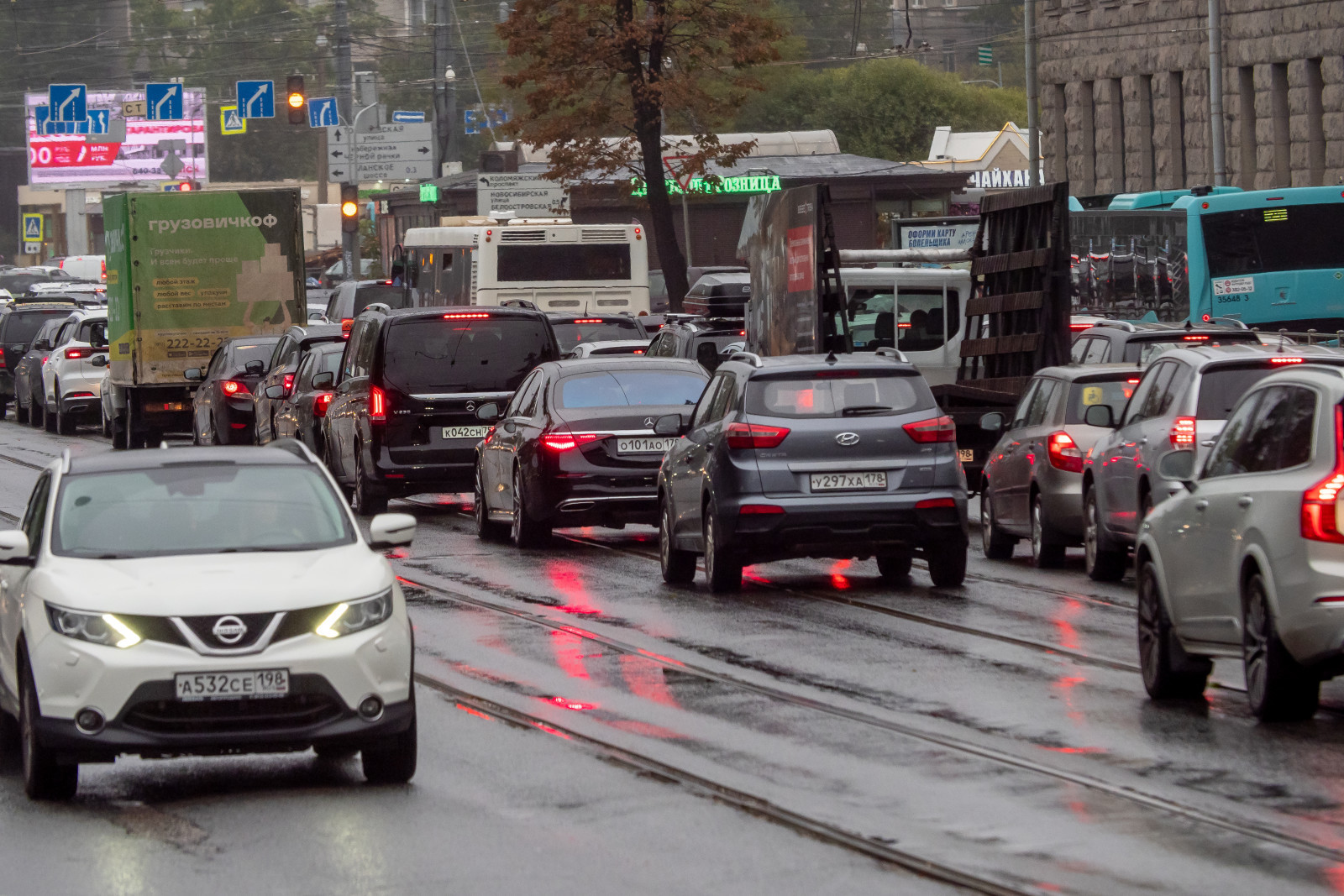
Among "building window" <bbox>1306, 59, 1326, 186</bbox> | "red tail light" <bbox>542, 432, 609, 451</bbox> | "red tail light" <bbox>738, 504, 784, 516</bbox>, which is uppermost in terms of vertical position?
"building window" <bbox>1306, 59, 1326, 186</bbox>

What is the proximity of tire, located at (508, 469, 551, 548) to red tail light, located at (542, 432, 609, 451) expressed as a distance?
0.66 metres

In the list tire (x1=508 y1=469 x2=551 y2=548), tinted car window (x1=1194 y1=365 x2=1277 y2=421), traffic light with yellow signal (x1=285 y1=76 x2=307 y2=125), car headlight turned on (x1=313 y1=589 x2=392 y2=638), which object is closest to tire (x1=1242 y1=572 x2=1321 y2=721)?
car headlight turned on (x1=313 y1=589 x2=392 y2=638)

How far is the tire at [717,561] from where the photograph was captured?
15.8 m

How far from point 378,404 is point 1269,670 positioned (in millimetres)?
13289

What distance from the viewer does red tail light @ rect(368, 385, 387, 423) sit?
22.4 m

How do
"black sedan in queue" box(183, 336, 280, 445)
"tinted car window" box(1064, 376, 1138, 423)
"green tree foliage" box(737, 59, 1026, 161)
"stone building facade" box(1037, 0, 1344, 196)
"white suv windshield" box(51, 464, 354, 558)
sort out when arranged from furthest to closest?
"green tree foliage" box(737, 59, 1026, 161) → "stone building facade" box(1037, 0, 1344, 196) → "black sedan in queue" box(183, 336, 280, 445) → "tinted car window" box(1064, 376, 1138, 423) → "white suv windshield" box(51, 464, 354, 558)

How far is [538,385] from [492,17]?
106437mm

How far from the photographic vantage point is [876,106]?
102938 mm

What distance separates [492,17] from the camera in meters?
124

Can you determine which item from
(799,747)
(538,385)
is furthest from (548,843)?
(538,385)

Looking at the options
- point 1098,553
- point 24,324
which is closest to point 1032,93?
point 24,324

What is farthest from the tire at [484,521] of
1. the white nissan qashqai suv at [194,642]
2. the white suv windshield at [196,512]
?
the white nissan qashqai suv at [194,642]

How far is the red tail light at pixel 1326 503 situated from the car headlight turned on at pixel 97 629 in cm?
439

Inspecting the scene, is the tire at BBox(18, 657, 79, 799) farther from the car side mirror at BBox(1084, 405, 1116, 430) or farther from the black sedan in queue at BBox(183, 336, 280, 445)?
the black sedan in queue at BBox(183, 336, 280, 445)
